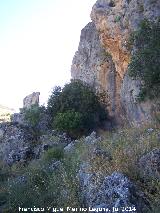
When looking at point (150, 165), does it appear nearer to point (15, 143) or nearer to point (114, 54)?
point (15, 143)

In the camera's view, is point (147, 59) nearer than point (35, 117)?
Yes

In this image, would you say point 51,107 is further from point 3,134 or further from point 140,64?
point 140,64

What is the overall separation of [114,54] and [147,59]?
6617 millimetres

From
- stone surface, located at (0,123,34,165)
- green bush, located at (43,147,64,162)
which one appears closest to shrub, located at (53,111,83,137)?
stone surface, located at (0,123,34,165)

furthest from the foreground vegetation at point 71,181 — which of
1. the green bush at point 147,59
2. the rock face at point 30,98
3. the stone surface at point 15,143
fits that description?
the rock face at point 30,98

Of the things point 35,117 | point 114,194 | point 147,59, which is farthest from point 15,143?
point 114,194

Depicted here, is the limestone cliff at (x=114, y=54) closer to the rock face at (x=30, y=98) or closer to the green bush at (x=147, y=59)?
the green bush at (x=147, y=59)

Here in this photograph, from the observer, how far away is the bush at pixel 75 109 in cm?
2389

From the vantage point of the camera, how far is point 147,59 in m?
20.9

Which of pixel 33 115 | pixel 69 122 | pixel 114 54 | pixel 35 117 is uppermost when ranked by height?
pixel 114 54

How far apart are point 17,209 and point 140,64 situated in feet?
44.4

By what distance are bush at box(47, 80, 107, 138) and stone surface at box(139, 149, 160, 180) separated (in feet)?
47.7

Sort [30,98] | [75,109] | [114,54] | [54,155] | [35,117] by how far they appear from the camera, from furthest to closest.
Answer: [30,98], [114,54], [75,109], [35,117], [54,155]

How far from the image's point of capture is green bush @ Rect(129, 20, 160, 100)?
2064 centimetres
